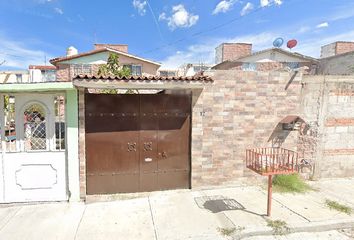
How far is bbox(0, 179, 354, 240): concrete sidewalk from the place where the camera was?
142 inches

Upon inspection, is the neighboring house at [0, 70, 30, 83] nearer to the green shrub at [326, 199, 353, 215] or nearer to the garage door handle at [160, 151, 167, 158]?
the garage door handle at [160, 151, 167, 158]

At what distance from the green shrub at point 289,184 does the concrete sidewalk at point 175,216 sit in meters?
0.27

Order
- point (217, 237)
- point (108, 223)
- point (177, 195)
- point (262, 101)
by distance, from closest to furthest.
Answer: point (217, 237), point (108, 223), point (177, 195), point (262, 101)

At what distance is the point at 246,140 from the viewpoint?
5.55m

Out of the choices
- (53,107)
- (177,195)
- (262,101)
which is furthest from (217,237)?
(53,107)

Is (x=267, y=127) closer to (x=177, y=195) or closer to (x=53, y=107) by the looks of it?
(x=177, y=195)

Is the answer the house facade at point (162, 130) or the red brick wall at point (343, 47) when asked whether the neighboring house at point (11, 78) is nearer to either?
the house facade at point (162, 130)

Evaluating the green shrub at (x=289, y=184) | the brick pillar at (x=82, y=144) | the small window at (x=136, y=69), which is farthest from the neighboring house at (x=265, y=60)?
the brick pillar at (x=82, y=144)

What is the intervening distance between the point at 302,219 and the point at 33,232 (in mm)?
5031

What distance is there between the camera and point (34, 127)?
4.58 m

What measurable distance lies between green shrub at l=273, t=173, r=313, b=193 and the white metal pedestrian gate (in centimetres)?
542

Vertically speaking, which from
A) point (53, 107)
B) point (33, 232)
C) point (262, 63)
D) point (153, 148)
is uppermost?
point (262, 63)

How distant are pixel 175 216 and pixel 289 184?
3.32 metres

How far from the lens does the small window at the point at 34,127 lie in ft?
15.0
